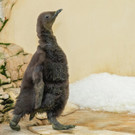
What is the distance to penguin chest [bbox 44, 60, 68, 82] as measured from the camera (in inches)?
96.7

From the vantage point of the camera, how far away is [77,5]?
4836mm

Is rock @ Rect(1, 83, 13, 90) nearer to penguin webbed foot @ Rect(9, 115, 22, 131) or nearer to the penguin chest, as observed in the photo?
penguin webbed foot @ Rect(9, 115, 22, 131)

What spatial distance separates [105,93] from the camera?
4.08 metres

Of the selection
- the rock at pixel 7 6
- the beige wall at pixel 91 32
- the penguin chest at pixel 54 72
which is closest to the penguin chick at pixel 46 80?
the penguin chest at pixel 54 72

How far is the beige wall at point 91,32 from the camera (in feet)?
15.0

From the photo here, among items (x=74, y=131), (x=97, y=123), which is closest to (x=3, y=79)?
(x=97, y=123)

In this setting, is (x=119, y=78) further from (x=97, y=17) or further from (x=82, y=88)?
(x=97, y=17)

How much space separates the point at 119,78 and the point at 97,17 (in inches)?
45.9

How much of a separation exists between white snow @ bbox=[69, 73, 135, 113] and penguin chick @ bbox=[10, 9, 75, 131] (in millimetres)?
1322

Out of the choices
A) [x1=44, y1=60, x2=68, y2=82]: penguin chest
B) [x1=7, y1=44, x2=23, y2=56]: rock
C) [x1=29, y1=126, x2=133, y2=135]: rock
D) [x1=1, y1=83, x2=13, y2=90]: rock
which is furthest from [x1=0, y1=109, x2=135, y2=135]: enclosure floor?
[x1=7, y1=44, x2=23, y2=56]: rock

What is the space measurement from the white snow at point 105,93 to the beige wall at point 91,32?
0.29 m

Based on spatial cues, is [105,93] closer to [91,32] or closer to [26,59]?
[91,32]

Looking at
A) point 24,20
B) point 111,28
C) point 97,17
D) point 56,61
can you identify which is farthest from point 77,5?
point 56,61

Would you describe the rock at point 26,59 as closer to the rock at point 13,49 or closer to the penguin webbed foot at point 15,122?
the rock at point 13,49
